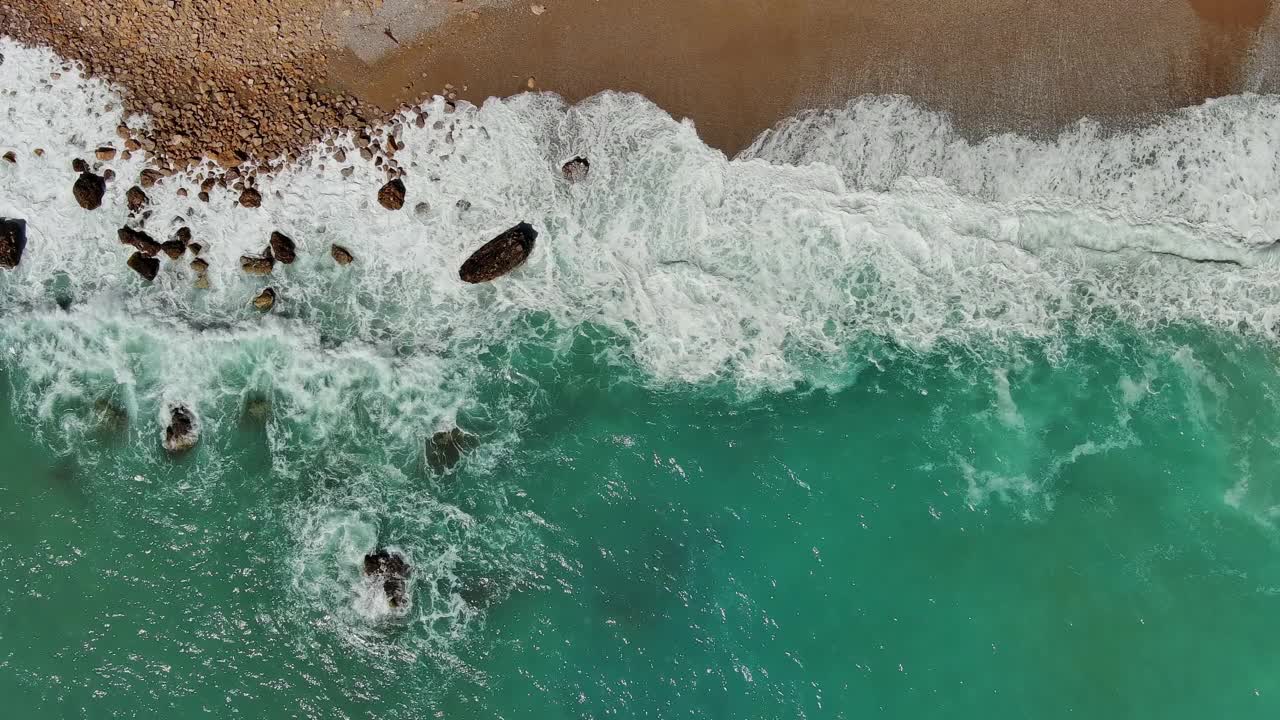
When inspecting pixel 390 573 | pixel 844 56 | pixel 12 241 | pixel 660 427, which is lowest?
→ pixel 390 573

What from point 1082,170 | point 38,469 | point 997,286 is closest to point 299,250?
point 38,469

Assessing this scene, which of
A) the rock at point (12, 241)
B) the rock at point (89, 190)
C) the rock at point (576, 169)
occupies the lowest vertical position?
the rock at point (576, 169)

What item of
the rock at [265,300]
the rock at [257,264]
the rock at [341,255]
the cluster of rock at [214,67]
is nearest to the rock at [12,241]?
the cluster of rock at [214,67]

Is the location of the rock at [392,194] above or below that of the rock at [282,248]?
above

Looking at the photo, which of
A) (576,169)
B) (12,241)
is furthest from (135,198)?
(576,169)

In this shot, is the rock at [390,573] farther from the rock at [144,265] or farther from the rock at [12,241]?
the rock at [12,241]

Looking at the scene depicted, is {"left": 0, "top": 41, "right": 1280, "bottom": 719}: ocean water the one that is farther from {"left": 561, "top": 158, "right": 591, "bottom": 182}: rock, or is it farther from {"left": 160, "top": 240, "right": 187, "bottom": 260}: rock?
{"left": 160, "top": 240, "right": 187, "bottom": 260}: rock

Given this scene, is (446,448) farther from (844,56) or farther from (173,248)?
(844,56)
